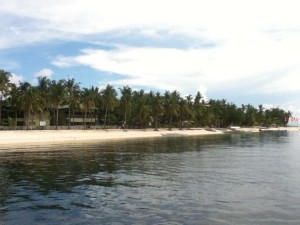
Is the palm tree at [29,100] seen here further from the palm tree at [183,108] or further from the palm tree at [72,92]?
the palm tree at [183,108]

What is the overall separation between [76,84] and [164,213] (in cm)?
10686

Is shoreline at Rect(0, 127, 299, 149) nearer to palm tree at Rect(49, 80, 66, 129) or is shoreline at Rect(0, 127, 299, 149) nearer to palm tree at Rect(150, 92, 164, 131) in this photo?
palm tree at Rect(49, 80, 66, 129)

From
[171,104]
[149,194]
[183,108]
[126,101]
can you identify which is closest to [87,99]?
[126,101]

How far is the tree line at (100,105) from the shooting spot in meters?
A: 110

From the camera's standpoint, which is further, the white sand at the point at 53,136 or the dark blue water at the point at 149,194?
the white sand at the point at 53,136

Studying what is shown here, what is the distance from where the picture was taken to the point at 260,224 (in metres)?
18.1

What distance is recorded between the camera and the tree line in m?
110

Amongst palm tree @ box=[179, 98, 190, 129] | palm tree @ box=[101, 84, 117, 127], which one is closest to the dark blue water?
palm tree @ box=[101, 84, 117, 127]

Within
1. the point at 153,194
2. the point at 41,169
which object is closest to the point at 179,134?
the point at 41,169

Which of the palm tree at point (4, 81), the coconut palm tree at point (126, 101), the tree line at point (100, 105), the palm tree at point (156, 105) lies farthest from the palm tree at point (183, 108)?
the palm tree at point (4, 81)

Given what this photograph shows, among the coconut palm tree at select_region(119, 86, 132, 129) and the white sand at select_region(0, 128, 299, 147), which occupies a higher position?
the coconut palm tree at select_region(119, 86, 132, 129)

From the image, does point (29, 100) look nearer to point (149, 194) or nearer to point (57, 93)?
point (57, 93)

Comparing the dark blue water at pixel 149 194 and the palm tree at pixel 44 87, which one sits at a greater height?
the palm tree at pixel 44 87

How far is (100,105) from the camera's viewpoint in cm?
13738
